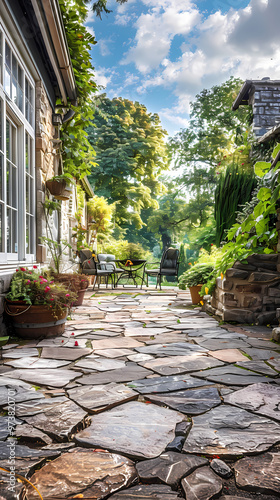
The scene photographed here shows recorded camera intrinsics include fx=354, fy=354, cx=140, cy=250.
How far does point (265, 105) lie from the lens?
849 cm

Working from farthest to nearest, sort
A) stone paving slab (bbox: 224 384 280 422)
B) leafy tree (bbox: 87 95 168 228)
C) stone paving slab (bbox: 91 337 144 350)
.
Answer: leafy tree (bbox: 87 95 168 228) → stone paving slab (bbox: 91 337 144 350) → stone paving slab (bbox: 224 384 280 422)

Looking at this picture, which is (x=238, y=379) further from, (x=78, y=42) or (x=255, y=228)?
(x=78, y=42)

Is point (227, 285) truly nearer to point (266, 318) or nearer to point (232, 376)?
point (266, 318)

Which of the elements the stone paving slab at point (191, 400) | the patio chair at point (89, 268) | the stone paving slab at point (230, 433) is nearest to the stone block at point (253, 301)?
the stone paving slab at point (191, 400)

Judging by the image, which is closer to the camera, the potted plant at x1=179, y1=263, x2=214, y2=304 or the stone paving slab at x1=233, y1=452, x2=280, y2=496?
the stone paving slab at x1=233, y1=452, x2=280, y2=496

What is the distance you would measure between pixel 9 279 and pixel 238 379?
82.8 inches

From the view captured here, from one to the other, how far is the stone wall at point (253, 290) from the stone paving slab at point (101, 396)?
2335mm

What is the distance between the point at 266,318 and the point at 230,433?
2.67m

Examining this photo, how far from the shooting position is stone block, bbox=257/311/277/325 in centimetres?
394

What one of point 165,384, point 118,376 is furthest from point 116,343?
point 165,384

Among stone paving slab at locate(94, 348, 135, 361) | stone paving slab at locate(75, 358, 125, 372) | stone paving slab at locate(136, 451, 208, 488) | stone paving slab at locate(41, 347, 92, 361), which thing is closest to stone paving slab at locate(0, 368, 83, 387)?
stone paving slab at locate(75, 358, 125, 372)

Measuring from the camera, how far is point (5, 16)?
305 centimetres

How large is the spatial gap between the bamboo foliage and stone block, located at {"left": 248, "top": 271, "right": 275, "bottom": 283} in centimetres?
283

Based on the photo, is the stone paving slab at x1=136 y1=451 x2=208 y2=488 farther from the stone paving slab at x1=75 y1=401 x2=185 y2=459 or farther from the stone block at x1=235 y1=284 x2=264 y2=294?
the stone block at x1=235 y1=284 x2=264 y2=294
